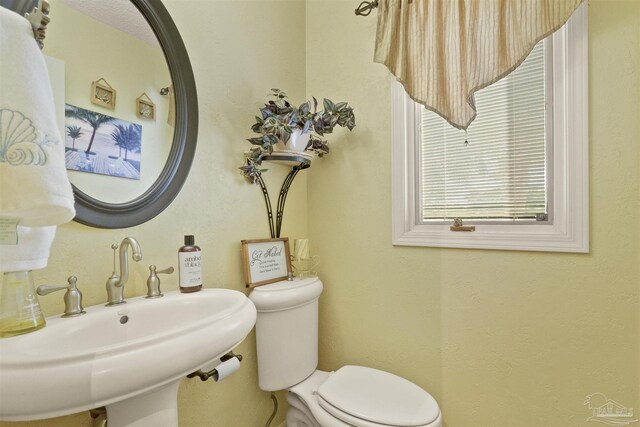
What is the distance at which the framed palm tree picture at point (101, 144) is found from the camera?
2.68 feet

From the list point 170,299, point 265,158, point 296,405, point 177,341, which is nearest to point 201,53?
point 265,158

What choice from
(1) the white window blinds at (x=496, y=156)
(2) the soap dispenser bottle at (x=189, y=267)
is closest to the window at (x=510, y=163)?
(1) the white window blinds at (x=496, y=156)

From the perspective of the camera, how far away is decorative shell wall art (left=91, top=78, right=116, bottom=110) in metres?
0.87

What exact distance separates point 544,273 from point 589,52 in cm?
79

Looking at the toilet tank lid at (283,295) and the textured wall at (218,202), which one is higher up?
the textured wall at (218,202)

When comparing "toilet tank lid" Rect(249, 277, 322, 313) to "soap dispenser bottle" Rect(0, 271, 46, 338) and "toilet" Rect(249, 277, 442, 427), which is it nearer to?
"toilet" Rect(249, 277, 442, 427)

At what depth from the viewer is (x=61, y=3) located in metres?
0.81

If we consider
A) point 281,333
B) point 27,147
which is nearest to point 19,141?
point 27,147

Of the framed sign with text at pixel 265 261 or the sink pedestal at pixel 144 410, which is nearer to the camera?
the sink pedestal at pixel 144 410

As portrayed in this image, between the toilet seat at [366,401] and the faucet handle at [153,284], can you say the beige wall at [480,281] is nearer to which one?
the toilet seat at [366,401]

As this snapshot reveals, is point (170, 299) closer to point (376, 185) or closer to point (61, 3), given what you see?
point (61, 3)

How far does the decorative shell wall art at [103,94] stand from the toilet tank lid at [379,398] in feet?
3.95

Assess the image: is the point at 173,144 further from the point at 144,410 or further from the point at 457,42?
the point at 457,42

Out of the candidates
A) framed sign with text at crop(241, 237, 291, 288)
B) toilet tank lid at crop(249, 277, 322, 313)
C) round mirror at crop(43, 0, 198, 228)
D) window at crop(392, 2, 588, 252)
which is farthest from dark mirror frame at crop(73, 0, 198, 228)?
window at crop(392, 2, 588, 252)
